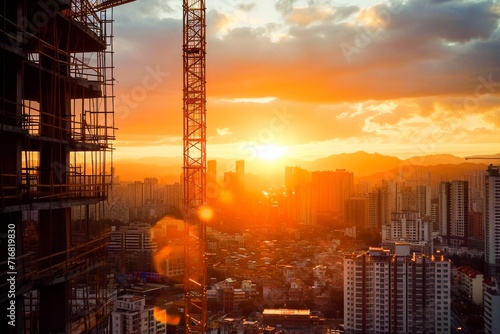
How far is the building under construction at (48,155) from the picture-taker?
1916mm

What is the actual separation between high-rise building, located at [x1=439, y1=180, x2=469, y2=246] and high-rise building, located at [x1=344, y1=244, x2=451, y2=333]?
447 inches

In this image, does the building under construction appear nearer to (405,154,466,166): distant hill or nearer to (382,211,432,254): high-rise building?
(382,211,432,254): high-rise building

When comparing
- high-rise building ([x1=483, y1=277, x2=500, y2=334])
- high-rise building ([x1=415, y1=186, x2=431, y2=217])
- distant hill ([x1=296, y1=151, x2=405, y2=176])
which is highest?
distant hill ([x1=296, y1=151, x2=405, y2=176])

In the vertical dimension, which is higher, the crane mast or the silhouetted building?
the crane mast

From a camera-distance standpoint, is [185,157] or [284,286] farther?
[284,286]

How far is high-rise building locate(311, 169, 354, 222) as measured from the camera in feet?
87.8

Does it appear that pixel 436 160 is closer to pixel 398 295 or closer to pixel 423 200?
pixel 423 200

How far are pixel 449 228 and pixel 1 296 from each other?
20231 mm

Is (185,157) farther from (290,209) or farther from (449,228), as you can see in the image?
(290,209)

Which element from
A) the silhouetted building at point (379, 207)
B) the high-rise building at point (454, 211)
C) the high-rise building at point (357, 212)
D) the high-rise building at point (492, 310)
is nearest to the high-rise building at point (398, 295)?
the high-rise building at point (492, 310)

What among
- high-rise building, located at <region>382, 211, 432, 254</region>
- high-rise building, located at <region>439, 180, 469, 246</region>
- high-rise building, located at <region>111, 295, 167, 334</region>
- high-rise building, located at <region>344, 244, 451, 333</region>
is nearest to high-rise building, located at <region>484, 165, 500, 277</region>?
high-rise building, located at <region>382, 211, 432, 254</region>

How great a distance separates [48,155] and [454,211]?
1934cm

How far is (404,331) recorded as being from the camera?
8516 mm

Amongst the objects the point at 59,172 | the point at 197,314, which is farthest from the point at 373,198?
the point at 59,172
